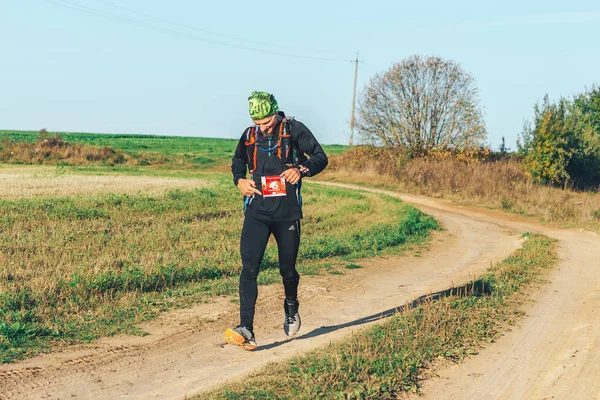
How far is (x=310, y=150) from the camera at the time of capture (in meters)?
6.39

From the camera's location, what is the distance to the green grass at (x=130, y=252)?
25.4ft

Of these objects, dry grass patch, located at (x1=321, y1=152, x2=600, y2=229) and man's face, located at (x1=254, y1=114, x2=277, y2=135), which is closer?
man's face, located at (x1=254, y1=114, x2=277, y2=135)

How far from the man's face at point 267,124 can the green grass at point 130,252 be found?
8.86 ft

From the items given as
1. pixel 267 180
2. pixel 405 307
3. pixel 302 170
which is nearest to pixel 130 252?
pixel 405 307

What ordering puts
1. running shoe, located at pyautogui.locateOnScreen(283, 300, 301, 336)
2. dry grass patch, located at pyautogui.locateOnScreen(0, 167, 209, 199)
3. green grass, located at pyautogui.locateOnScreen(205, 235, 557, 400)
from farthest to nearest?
dry grass patch, located at pyautogui.locateOnScreen(0, 167, 209, 199)
running shoe, located at pyautogui.locateOnScreen(283, 300, 301, 336)
green grass, located at pyautogui.locateOnScreen(205, 235, 557, 400)

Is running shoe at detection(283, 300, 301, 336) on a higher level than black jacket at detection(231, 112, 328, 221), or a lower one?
lower

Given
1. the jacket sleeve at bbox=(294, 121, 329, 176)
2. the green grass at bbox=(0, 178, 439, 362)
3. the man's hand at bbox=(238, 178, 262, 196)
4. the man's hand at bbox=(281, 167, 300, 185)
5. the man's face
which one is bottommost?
the green grass at bbox=(0, 178, 439, 362)

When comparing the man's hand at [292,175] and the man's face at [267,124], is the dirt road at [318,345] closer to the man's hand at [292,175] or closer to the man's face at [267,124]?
the man's hand at [292,175]

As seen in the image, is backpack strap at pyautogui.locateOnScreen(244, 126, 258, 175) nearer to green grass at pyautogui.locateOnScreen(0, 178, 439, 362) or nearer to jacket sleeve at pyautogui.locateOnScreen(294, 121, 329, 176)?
jacket sleeve at pyautogui.locateOnScreen(294, 121, 329, 176)

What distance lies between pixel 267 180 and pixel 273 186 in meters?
0.08

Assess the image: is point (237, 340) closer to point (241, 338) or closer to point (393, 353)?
point (241, 338)

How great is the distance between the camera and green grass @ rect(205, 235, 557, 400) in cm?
530

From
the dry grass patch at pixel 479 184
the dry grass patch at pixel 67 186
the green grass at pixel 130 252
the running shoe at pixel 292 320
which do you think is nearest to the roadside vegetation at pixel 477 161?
the dry grass patch at pixel 479 184

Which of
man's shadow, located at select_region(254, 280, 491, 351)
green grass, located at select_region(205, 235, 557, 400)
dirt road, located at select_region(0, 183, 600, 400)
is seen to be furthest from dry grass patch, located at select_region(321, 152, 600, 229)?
green grass, located at select_region(205, 235, 557, 400)
